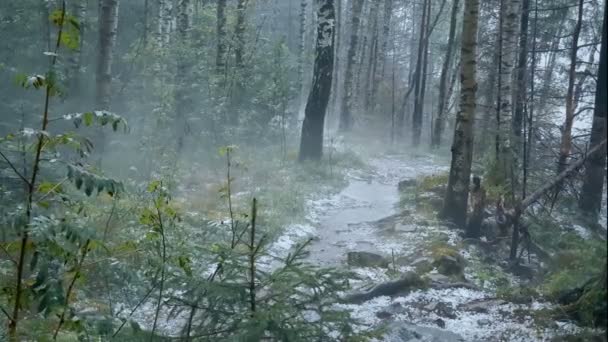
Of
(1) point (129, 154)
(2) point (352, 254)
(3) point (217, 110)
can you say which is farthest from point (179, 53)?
(2) point (352, 254)

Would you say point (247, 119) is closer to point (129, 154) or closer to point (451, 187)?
point (129, 154)

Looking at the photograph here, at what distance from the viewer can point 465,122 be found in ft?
30.7

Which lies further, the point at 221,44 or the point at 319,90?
the point at 221,44

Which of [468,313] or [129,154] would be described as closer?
[468,313]

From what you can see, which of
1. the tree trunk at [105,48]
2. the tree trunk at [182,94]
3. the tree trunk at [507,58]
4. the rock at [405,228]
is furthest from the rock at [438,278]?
the tree trunk at [182,94]

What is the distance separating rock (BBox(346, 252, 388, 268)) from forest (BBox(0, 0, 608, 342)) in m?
0.03

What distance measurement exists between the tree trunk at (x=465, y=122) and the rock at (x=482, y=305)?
3604 mm

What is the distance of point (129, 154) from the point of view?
12945 mm

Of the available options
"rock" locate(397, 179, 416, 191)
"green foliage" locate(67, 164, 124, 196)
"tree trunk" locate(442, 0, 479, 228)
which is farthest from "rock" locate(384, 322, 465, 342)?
"rock" locate(397, 179, 416, 191)

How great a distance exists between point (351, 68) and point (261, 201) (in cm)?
1483

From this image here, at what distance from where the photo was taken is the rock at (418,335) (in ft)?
16.7

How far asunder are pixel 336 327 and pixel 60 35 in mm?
2367

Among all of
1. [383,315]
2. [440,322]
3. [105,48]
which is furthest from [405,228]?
[105,48]

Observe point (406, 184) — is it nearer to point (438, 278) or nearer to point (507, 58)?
point (507, 58)
